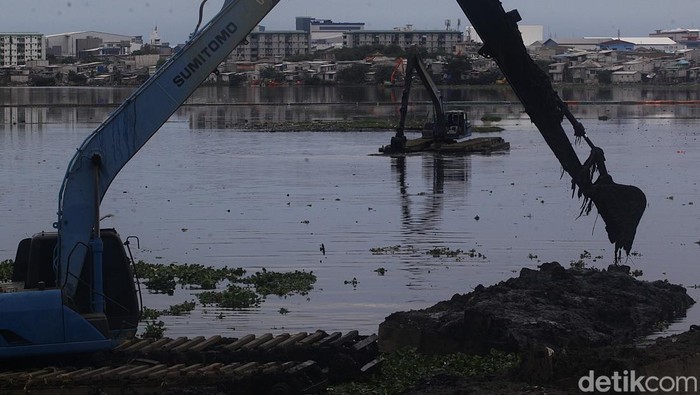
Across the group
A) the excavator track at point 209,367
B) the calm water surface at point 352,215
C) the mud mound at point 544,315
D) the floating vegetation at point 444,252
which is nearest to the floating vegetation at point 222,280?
the calm water surface at point 352,215

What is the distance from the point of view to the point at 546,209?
1257 inches

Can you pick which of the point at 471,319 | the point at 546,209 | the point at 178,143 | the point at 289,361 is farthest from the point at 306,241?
the point at 178,143

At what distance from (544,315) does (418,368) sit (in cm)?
286

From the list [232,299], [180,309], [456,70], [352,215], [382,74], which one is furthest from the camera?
[382,74]

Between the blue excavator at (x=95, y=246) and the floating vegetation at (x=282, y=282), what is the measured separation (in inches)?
292

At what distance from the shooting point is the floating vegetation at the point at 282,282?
19969 mm

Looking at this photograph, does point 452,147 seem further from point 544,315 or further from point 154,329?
point 154,329

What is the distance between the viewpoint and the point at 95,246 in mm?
11938

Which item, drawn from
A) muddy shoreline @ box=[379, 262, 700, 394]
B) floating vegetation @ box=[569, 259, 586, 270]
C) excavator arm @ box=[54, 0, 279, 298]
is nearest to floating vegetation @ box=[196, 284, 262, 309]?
muddy shoreline @ box=[379, 262, 700, 394]

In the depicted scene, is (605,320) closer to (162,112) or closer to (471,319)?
(471,319)

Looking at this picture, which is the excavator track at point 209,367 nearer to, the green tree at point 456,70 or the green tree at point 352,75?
the green tree at point 456,70

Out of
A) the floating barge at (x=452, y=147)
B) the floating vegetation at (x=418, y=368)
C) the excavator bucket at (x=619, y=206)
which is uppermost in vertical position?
the excavator bucket at (x=619, y=206)

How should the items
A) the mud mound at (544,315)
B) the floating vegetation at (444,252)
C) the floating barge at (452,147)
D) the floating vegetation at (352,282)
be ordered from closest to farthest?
the mud mound at (544,315) < the floating vegetation at (352,282) < the floating vegetation at (444,252) < the floating barge at (452,147)

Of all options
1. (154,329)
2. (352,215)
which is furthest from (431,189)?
(154,329)
